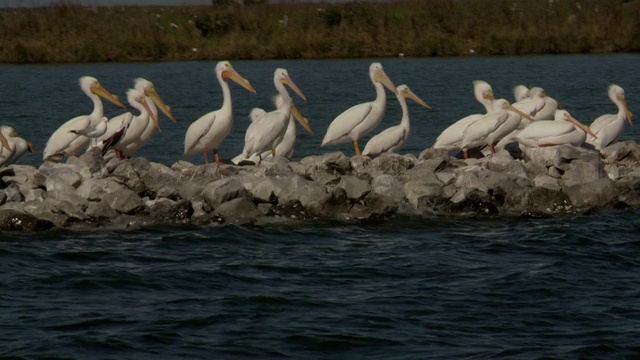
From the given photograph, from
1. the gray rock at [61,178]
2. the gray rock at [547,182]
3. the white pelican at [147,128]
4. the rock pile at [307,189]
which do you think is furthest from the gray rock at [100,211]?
the gray rock at [547,182]

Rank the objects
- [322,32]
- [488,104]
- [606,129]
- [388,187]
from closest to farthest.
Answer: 1. [388,187]
2. [606,129]
3. [488,104]
4. [322,32]

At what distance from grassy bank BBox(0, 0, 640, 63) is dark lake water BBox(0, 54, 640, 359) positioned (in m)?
23.2

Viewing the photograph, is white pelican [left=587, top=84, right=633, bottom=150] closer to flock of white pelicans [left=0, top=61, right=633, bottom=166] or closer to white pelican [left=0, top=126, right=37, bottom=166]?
flock of white pelicans [left=0, top=61, right=633, bottom=166]

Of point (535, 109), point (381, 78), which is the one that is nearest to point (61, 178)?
point (381, 78)

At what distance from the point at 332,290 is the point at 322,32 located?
88.6ft

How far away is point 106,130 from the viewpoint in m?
12.0

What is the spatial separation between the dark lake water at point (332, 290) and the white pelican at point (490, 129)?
111 centimetres

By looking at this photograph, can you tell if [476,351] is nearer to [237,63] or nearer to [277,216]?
[277,216]

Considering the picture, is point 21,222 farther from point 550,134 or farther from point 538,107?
point 538,107

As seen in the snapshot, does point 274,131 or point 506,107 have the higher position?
point 506,107

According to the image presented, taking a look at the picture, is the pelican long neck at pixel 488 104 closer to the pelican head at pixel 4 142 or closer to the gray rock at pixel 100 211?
the gray rock at pixel 100 211

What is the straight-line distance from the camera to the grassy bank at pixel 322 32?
34375 millimetres

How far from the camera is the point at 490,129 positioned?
1224 cm

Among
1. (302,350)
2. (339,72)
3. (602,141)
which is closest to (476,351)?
(302,350)
